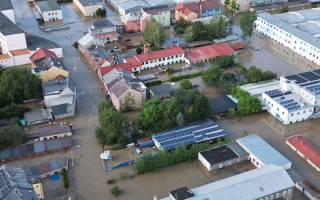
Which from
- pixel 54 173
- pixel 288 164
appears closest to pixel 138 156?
pixel 54 173

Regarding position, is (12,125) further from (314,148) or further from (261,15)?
(261,15)

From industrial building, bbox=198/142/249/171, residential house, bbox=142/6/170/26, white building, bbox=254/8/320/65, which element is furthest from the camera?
residential house, bbox=142/6/170/26

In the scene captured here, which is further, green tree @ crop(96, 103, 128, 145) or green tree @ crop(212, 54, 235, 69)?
green tree @ crop(212, 54, 235, 69)

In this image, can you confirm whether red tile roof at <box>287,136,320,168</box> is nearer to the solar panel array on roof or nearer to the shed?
the solar panel array on roof

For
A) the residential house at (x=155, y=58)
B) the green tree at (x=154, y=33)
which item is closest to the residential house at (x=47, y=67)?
the residential house at (x=155, y=58)

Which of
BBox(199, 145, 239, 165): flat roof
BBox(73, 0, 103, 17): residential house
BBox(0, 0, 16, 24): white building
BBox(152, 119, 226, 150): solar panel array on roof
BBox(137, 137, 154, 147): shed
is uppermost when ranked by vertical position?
BBox(0, 0, 16, 24): white building

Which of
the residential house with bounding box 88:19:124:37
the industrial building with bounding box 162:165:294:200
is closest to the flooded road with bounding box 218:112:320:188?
the industrial building with bounding box 162:165:294:200
